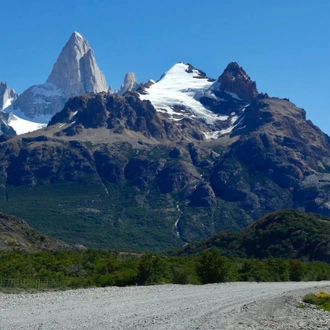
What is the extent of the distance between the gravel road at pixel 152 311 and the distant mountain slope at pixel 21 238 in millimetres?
90532

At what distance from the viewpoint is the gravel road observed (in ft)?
112

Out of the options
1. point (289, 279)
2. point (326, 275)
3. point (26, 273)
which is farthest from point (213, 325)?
point (326, 275)

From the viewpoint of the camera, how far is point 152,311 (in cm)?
3994

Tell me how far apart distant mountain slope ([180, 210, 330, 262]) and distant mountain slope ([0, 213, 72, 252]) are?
3889 centimetres

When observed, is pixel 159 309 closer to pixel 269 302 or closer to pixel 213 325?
pixel 213 325

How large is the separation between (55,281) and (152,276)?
34.8 feet

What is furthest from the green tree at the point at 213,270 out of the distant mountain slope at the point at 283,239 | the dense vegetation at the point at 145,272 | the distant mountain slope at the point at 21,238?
the distant mountain slope at the point at 21,238

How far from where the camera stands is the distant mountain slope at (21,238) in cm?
14250

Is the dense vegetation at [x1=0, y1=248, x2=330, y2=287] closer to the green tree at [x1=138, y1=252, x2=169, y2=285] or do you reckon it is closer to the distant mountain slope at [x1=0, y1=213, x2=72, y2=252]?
the green tree at [x1=138, y1=252, x2=169, y2=285]

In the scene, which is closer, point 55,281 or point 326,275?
point 55,281

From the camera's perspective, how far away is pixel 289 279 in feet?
314

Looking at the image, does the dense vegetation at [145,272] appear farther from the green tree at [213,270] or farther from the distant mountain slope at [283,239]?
the distant mountain slope at [283,239]

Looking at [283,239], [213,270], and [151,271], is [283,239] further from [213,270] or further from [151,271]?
[151,271]

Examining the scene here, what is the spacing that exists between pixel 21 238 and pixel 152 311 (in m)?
118
